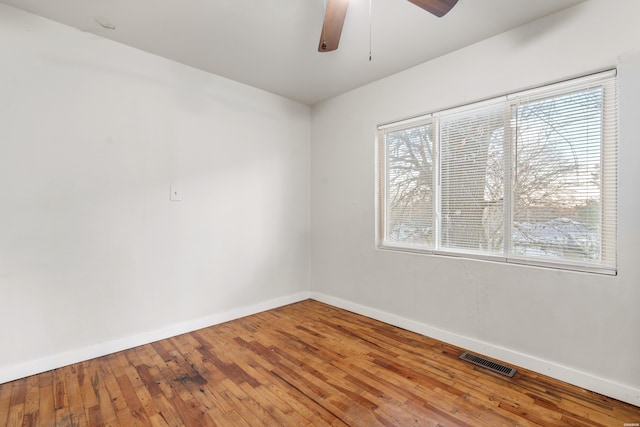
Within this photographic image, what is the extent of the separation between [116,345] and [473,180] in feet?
10.6

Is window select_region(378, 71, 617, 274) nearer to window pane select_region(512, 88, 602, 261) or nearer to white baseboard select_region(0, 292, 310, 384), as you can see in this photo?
window pane select_region(512, 88, 602, 261)

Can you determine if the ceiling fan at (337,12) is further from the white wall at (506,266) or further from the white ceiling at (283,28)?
the white wall at (506,266)

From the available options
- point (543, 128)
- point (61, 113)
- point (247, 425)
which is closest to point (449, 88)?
point (543, 128)

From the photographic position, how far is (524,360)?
220cm

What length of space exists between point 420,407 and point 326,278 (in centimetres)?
207

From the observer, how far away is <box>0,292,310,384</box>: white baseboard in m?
2.08

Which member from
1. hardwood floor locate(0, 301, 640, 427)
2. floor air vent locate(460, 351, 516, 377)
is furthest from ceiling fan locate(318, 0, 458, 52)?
floor air vent locate(460, 351, 516, 377)

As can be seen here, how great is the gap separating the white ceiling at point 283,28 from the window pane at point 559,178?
27.1 inches

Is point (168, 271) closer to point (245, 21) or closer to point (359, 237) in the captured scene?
point (359, 237)

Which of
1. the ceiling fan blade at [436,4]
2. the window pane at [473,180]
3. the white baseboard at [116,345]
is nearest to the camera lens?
the ceiling fan blade at [436,4]

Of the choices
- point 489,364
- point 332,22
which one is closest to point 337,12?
point 332,22

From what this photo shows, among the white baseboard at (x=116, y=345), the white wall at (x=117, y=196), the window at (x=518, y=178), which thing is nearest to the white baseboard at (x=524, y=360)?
the window at (x=518, y=178)

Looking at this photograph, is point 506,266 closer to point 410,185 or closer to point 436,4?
point 410,185

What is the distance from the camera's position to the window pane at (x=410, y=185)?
2840 millimetres
